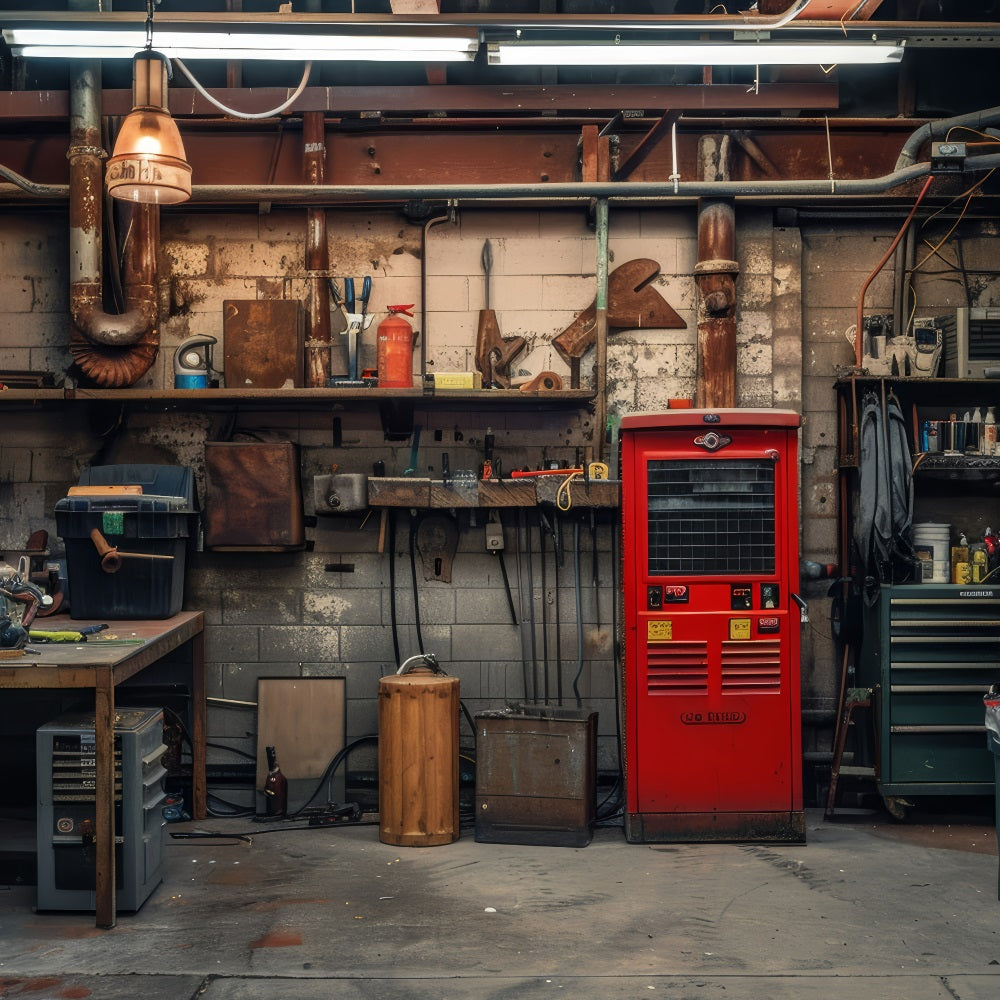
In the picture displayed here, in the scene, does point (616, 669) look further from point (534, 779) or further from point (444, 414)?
point (444, 414)

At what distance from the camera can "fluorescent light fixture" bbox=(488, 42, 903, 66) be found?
427 cm

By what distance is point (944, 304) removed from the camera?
17.4ft

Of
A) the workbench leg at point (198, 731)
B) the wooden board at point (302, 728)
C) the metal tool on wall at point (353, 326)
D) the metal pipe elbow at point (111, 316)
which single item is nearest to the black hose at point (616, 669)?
the wooden board at point (302, 728)

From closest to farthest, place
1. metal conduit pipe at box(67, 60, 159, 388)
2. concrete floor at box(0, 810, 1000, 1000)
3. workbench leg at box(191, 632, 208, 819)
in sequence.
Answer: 1. concrete floor at box(0, 810, 1000, 1000)
2. metal conduit pipe at box(67, 60, 159, 388)
3. workbench leg at box(191, 632, 208, 819)

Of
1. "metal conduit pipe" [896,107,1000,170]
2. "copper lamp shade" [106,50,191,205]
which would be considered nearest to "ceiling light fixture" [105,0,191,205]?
"copper lamp shade" [106,50,191,205]

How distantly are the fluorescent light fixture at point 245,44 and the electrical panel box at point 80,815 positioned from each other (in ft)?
8.23

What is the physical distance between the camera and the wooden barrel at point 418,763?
4578mm

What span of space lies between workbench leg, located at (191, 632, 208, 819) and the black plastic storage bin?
0.43m

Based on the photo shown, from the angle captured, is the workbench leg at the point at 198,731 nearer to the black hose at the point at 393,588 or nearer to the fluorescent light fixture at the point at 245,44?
the black hose at the point at 393,588

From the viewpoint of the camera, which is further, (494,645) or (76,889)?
(494,645)

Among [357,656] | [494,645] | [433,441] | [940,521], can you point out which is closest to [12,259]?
[433,441]

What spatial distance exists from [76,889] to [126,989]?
678mm

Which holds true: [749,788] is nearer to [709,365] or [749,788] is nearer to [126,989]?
[709,365]

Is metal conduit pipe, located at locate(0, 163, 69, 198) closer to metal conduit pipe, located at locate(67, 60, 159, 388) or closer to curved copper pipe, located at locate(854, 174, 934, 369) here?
metal conduit pipe, located at locate(67, 60, 159, 388)
